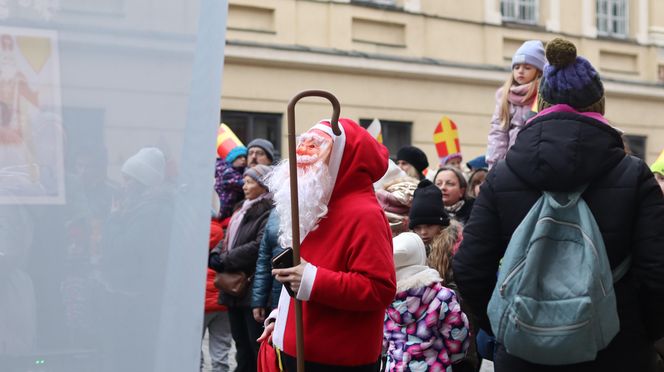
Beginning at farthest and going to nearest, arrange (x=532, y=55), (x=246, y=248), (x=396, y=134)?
1. (x=396, y=134)
2. (x=246, y=248)
3. (x=532, y=55)

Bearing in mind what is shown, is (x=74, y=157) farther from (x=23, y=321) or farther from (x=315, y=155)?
(x=315, y=155)

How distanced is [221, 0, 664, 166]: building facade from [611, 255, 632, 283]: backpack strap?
11.1 meters

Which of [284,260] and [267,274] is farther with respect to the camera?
[267,274]

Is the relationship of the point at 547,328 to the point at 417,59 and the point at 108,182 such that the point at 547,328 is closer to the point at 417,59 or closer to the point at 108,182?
the point at 108,182

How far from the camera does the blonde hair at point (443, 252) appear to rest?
477 cm

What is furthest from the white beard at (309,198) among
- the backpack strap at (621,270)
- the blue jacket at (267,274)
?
the blue jacket at (267,274)

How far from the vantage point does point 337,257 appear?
3.23 meters

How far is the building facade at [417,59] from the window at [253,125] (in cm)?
2

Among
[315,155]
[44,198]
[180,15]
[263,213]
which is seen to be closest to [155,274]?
[44,198]

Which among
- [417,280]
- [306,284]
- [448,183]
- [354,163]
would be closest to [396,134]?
[448,183]

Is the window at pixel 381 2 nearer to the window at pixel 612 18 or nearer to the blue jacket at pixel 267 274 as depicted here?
the window at pixel 612 18

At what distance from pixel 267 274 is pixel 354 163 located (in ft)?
8.77

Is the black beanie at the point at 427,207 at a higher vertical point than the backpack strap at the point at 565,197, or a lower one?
lower

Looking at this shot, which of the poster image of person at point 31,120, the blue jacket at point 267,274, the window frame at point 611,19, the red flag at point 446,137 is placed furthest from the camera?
the window frame at point 611,19
